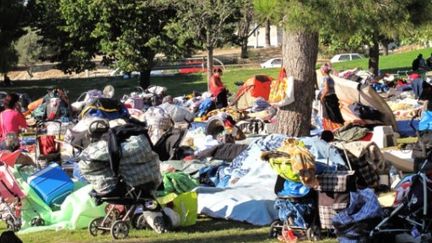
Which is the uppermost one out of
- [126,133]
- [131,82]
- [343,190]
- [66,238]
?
[126,133]

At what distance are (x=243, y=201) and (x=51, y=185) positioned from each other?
2423 mm

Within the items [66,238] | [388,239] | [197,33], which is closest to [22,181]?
[66,238]

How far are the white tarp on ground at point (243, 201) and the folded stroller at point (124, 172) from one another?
3.32 feet

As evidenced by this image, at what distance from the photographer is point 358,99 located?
615 inches

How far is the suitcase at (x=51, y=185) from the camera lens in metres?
9.27

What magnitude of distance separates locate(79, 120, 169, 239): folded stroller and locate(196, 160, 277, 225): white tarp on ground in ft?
3.32

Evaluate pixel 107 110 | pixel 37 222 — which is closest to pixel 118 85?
pixel 107 110

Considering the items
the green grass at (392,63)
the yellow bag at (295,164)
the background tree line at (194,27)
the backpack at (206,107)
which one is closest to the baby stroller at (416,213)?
the yellow bag at (295,164)

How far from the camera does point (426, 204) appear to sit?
6727 millimetres

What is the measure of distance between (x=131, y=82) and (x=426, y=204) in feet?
127

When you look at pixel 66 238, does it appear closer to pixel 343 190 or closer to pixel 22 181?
pixel 22 181

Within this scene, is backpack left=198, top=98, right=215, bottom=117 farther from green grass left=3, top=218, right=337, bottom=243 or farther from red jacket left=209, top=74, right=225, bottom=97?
green grass left=3, top=218, right=337, bottom=243

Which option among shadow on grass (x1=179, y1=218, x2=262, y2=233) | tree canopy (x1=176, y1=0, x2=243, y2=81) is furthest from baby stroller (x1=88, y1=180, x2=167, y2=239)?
tree canopy (x1=176, y1=0, x2=243, y2=81)

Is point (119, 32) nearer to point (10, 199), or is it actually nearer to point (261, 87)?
point (261, 87)
